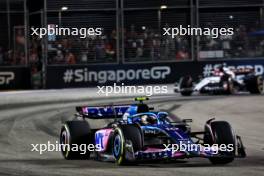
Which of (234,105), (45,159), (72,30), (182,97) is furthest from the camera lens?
(72,30)

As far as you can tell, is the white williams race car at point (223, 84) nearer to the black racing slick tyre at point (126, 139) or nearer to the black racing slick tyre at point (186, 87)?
the black racing slick tyre at point (186, 87)

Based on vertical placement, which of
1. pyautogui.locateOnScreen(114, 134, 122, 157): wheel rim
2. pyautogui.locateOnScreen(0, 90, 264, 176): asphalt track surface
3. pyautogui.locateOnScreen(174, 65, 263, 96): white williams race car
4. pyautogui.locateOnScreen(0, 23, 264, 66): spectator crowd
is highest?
pyautogui.locateOnScreen(0, 23, 264, 66): spectator crowd

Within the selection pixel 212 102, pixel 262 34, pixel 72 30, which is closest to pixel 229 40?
pixel 262 34

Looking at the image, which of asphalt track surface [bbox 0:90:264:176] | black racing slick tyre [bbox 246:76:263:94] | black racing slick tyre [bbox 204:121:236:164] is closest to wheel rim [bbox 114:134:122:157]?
asphalt track surface [bbox 0:90:264:176]

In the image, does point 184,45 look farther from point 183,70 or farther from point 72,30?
point 72,30

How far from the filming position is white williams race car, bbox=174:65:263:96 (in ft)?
82.2

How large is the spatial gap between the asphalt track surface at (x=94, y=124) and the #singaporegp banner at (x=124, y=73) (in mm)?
4282

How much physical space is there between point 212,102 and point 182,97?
2666 millimetres

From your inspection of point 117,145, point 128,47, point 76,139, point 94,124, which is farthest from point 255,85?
point 117,145

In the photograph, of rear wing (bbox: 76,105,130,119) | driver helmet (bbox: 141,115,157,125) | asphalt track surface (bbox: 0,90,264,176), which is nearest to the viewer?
asphalt track surface (bbox: 0,90,264,176)

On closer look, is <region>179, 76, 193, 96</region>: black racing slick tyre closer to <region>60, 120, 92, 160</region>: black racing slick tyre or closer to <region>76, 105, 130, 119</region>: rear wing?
<region>76, 105, 130, 119</region>: rear wing

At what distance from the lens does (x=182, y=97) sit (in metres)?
24.5

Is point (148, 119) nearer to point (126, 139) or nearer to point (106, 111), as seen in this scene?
point (126, 139)

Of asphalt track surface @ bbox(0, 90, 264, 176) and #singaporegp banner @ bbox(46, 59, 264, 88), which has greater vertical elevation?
#singaporegp banner @ bbox(46, 59, 264, 88)
